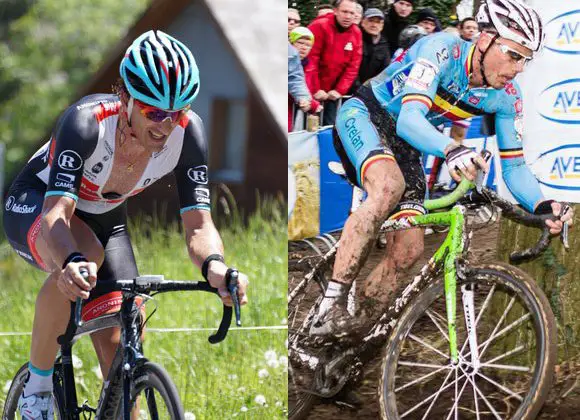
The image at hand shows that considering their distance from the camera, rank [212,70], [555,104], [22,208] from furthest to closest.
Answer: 1. [212,70]
2. [555,104]
3. [22,208]

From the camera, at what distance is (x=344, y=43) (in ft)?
16.4

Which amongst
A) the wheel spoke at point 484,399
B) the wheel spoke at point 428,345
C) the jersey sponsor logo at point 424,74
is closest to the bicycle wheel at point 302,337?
the wheel spoke at point 428,345

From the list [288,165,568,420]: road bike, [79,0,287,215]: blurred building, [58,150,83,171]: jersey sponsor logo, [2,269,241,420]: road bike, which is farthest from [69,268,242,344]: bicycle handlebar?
[288,165,568,420]: road bike

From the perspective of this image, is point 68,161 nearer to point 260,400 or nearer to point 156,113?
point 156,113

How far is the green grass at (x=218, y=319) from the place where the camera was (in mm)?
5105

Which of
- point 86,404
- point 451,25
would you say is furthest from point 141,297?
point 451,25

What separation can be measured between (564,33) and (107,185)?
231 cm

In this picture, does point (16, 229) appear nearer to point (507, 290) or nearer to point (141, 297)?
point (141, 297)

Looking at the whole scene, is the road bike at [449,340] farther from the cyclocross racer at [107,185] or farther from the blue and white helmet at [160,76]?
the blue and white helmet at [160,76]

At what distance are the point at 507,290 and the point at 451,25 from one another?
1.33m

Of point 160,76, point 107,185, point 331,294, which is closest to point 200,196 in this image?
point 107,185

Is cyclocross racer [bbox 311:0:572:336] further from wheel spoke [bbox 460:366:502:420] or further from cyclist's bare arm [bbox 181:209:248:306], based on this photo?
cyclist's bare arm [bbox 181:209:248:306]

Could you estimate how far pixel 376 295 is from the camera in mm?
5051

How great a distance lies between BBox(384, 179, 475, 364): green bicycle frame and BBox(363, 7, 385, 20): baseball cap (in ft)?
3.03
